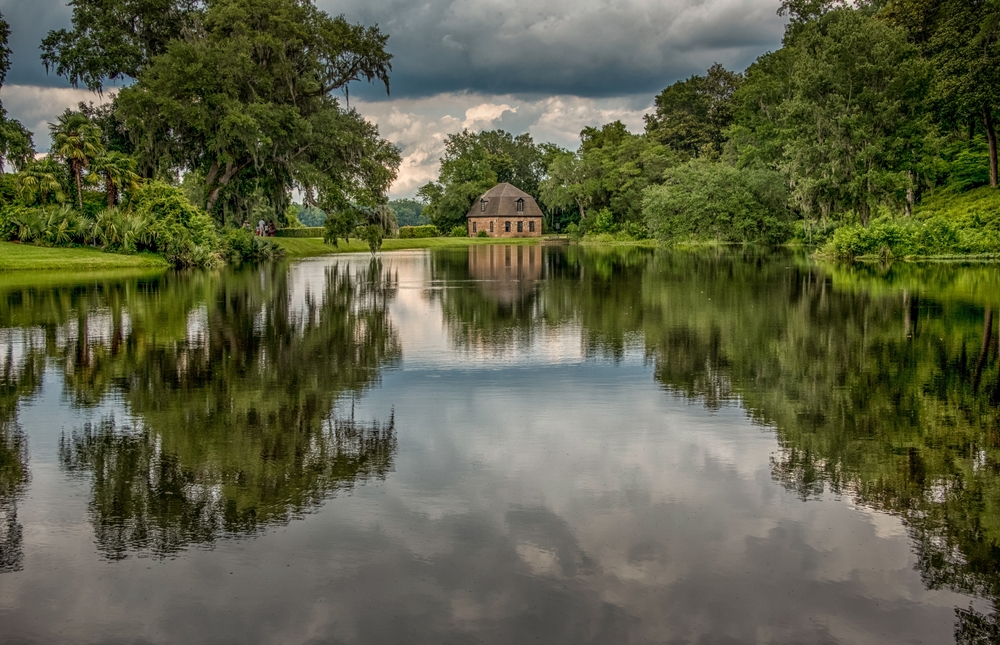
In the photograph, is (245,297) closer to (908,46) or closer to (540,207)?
(908,46)

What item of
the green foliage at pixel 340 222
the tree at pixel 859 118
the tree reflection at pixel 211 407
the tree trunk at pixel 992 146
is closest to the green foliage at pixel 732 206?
the tree at pixel 859 118

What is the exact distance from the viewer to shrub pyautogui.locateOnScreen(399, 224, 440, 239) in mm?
95062

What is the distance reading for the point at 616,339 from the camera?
50.2ft

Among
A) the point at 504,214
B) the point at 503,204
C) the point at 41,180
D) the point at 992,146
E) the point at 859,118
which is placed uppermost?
the point at 859,118

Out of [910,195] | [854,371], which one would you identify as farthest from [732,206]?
[854,371]

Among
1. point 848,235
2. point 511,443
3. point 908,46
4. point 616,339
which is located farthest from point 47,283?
point 908,46

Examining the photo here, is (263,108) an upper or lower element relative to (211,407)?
upper

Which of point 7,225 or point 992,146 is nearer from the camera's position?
point 7,225

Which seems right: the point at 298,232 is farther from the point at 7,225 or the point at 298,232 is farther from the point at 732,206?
the point at 7,225

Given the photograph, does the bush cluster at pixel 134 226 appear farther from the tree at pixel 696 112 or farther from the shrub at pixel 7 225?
the tree at pixel 696 112

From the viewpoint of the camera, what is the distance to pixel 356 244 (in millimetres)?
69125

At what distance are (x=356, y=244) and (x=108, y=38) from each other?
85.6 feet

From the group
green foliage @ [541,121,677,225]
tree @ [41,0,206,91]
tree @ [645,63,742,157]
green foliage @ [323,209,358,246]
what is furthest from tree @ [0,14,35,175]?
tree @ [645,63,742,157]

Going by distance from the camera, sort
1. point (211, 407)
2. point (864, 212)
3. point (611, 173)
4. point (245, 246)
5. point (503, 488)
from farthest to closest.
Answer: point (611, 173) → point (245, 246) → point (864, 212) → point (211, 407) → point (503, 488)
